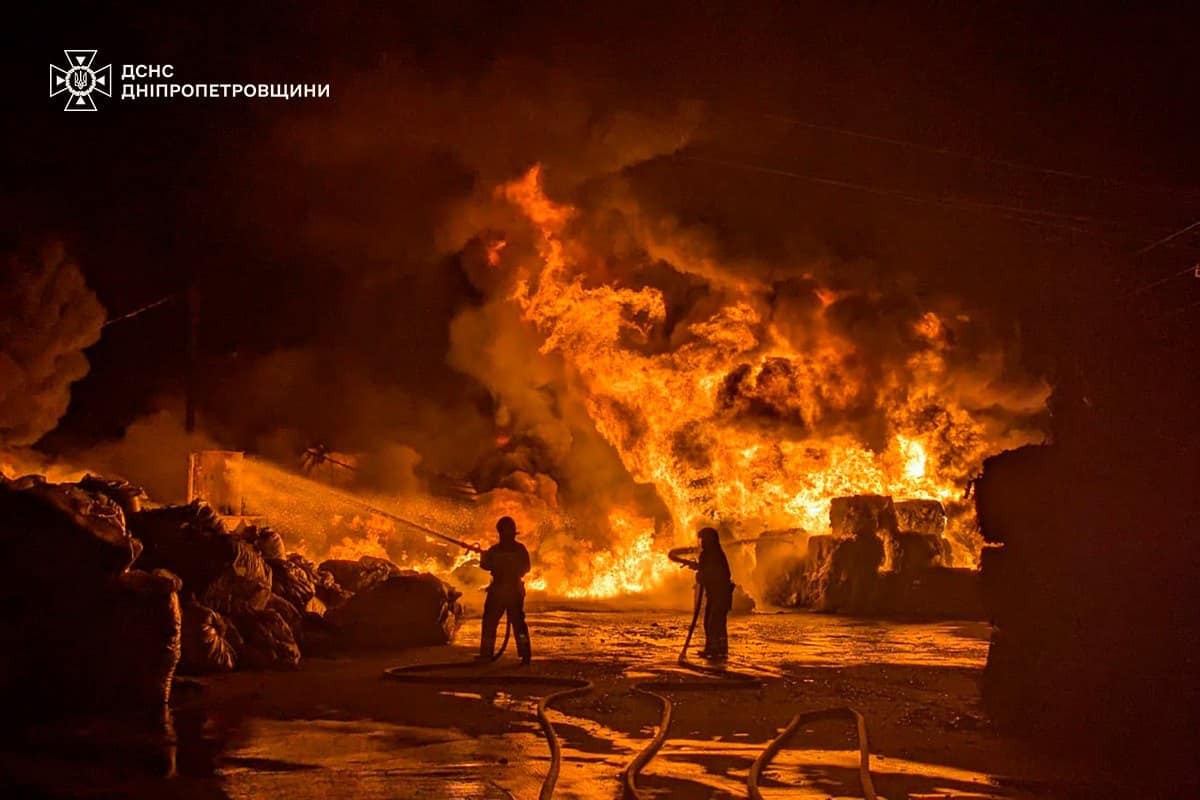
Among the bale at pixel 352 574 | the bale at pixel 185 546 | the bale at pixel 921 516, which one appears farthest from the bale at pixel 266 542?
the bale at pixel 921 516

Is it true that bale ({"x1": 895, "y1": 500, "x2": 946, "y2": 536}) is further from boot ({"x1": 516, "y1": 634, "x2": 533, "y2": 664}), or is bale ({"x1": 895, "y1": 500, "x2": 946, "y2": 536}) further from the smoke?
the smoke

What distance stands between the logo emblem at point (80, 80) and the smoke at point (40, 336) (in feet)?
11.3

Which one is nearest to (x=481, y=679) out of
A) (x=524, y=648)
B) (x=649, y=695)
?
(x=524, y=648)

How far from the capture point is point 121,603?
→ 8695mm

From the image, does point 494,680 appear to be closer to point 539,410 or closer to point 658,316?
point 658,316

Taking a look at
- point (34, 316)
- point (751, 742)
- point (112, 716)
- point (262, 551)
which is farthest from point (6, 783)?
point (34, 316)

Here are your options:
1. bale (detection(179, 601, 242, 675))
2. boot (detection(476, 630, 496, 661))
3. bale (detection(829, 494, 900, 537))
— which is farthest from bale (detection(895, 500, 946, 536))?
bale (detection(179, 601, 242, 675))

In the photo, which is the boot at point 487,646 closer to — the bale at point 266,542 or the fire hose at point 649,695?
the fire hose at point 649,695

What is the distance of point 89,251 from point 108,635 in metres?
20.4

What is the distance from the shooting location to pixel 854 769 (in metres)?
7.14

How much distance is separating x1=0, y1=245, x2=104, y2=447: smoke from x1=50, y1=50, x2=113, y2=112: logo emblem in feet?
11.3

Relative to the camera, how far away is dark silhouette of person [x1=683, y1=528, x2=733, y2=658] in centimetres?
1401

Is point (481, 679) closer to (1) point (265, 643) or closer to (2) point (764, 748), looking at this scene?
(1) point (265, 643)

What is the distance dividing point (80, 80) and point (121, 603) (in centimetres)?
1789
